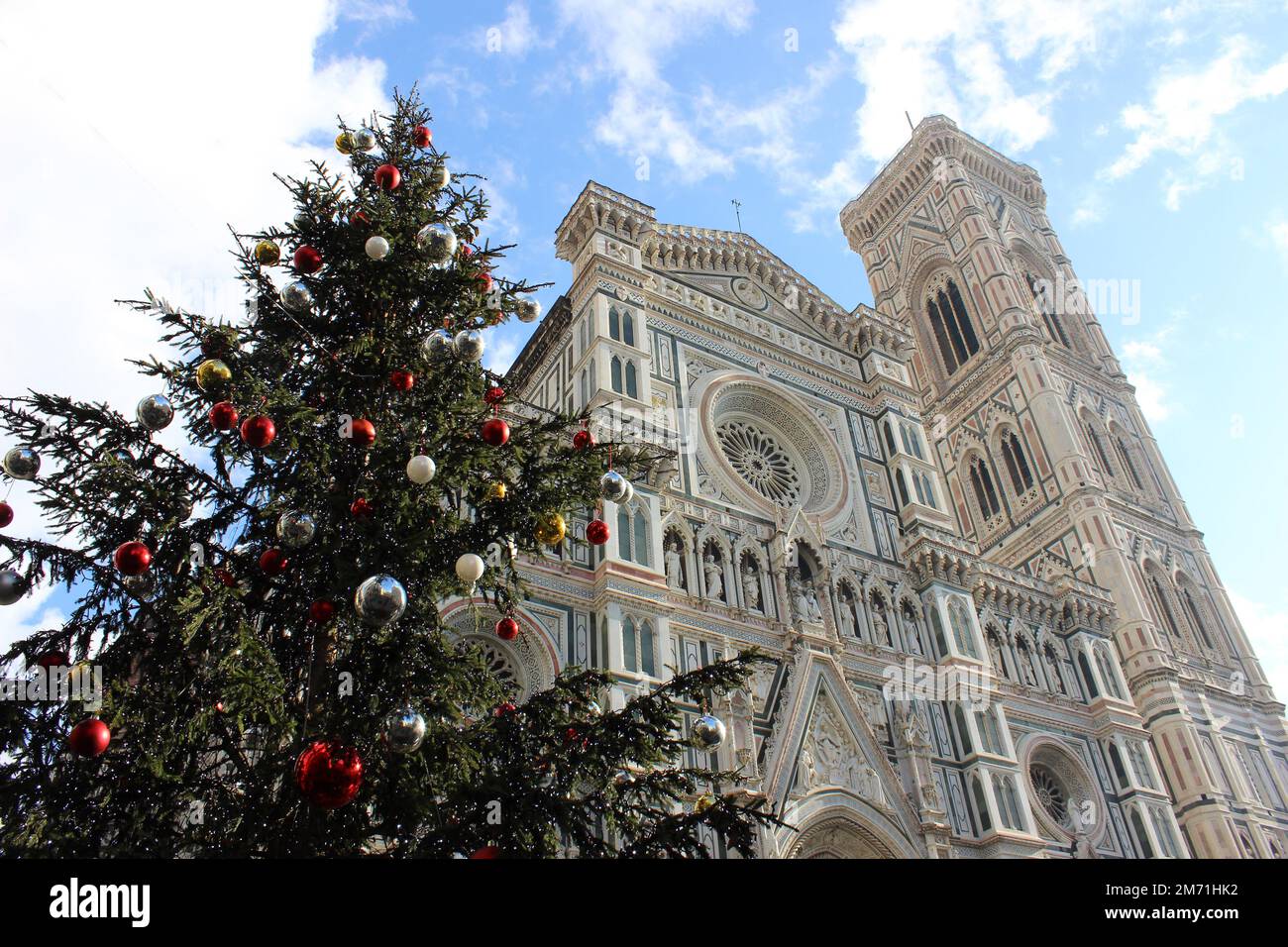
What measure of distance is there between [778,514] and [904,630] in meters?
3.28

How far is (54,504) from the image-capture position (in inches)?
Result: 250

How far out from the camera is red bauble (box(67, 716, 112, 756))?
512cm

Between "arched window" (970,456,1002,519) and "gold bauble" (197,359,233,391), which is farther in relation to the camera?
"arched window" (970,456,1002,519)

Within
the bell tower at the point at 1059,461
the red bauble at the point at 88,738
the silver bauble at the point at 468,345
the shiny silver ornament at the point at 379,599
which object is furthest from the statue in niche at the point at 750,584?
the red bauble at the point at 88,738

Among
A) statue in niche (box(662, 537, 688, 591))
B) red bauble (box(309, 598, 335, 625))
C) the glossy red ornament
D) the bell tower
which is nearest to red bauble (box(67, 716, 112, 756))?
red bauble (box(309, 598, 335, 625))

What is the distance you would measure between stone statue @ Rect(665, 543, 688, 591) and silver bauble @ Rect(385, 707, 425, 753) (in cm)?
1036

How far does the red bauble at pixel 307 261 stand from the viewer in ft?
25.4

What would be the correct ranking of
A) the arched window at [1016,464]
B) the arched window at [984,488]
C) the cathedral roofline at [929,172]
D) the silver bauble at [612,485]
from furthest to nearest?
the cathedral roofline at [929,172] < the arched window at [984,488] < the arched window at [1016,464] < the silver bauble at [612,485]

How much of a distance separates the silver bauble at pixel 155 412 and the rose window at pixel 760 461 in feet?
44.5

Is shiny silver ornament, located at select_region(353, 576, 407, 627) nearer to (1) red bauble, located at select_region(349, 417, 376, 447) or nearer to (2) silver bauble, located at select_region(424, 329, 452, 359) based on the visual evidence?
(1) red bauble, located at select_region(349, 417, 376, 447)

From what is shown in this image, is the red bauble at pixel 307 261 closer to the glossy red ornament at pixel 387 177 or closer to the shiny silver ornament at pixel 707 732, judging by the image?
the glossy red ornament at pixel 387 177

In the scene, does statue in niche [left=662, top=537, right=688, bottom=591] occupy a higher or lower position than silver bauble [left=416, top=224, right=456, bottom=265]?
higher

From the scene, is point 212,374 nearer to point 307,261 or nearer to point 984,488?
point 307,261
